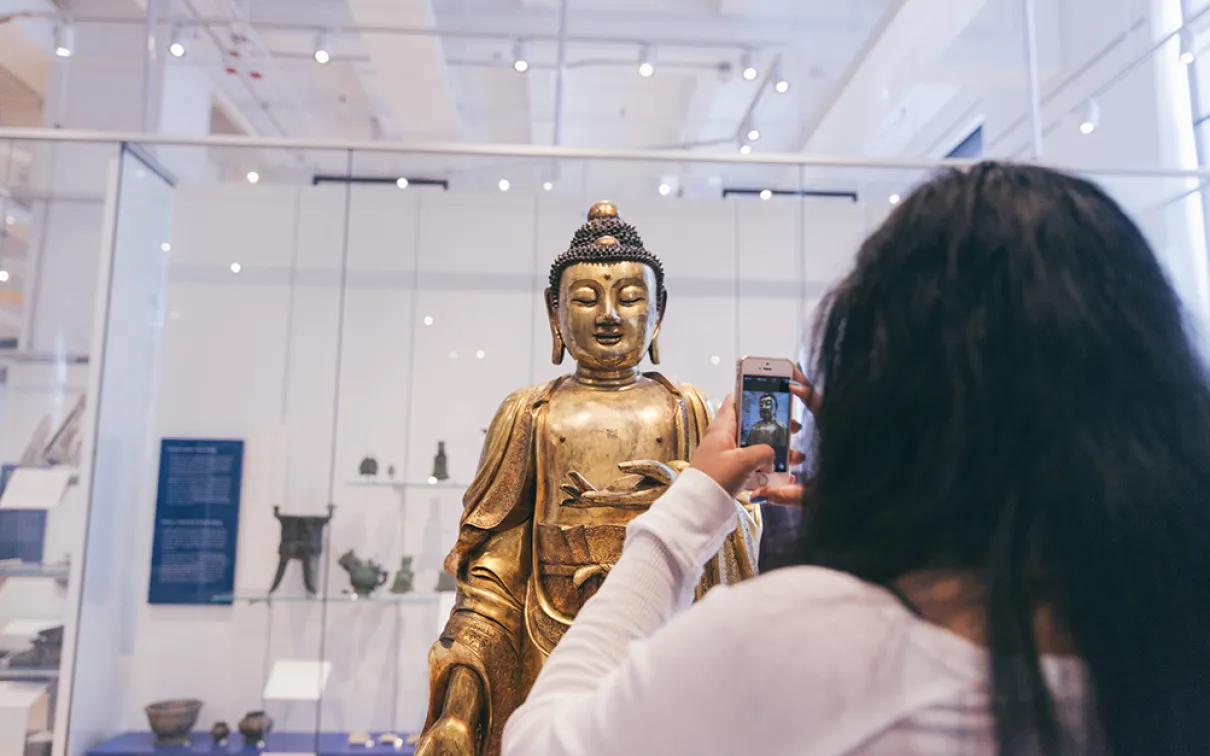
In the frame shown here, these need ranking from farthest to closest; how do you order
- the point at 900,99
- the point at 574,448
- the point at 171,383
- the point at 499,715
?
the point at 900,99 < the point at 171,383 < the point at 574,448 < the point at 499,715

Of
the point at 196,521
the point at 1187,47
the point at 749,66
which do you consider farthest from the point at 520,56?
the point at 1187,47

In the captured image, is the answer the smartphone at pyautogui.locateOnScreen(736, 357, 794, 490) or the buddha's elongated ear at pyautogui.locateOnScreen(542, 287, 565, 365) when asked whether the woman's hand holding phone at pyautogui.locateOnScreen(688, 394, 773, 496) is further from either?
the buddha's elongated ear at pyautogui.locateOnScreen(542, 287, 565, 365)

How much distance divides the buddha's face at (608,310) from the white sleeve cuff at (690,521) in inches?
59.8

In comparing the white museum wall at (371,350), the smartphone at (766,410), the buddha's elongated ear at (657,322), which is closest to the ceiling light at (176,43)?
the white museum wall at (371,350)

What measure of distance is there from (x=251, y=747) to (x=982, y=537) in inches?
159

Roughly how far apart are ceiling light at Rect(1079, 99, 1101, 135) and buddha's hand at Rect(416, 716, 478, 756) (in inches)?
151

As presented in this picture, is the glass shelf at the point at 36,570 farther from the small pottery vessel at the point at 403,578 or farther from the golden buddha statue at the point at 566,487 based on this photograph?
the golden buddha statue at the point at 566,487

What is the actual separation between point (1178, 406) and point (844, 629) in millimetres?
362

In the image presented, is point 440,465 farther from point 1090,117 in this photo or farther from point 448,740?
point 1090,117

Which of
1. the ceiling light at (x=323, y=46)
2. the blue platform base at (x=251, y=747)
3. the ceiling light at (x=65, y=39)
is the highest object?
the ceiling light at (x=323, y=46)

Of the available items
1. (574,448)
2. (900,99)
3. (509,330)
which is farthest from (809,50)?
(574,448)

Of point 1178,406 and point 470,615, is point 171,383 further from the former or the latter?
point 1178,406

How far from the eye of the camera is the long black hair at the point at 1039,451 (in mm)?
674

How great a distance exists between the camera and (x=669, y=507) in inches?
35.2
